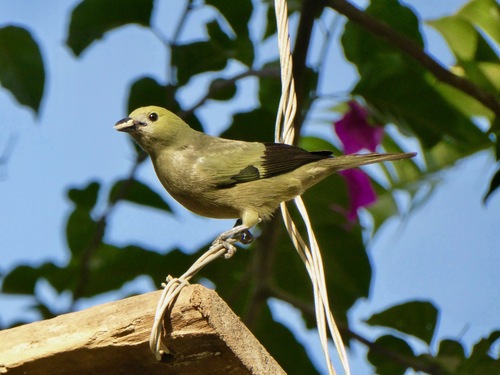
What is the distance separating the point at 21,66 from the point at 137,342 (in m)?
1.66

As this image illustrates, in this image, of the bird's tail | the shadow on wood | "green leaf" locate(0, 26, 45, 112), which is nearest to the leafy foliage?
"green leaf" locate(0, 26, 45, 112)

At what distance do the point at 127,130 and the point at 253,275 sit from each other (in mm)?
1029

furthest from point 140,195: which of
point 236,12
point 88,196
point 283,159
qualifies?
point 283,159

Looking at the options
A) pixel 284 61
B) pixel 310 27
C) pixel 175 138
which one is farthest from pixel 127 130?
pixel 310 27

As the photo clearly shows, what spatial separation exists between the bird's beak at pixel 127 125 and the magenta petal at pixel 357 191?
105 centimetres

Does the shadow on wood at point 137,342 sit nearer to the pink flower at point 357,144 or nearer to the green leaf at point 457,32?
the pink flower at point 357,144

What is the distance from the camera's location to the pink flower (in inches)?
130

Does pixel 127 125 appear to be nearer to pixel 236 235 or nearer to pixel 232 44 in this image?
pixel 236 235

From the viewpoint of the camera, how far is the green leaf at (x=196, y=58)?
10.7 feet

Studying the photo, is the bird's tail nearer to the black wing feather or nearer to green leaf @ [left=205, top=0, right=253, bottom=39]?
the black wing feather

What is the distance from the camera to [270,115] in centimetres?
324

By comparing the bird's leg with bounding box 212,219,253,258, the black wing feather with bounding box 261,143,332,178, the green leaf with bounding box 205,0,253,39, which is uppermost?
the green leaf with bounding box 205,0,253,39

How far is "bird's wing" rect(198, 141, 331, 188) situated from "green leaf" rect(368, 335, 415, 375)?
0.93 meters

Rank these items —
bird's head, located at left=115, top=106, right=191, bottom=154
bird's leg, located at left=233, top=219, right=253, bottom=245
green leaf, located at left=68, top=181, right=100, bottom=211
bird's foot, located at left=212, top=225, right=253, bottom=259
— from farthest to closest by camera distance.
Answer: green leaf, located at left=68, top=181, right=100, bottom=211, bird's head, located at left=115, top=106, right=191, bottom=154, bird's leg, located at left=233, top=219, right=253, bottom=245, bird's foot, located at left=212, top=225, right=253, bottom=259
